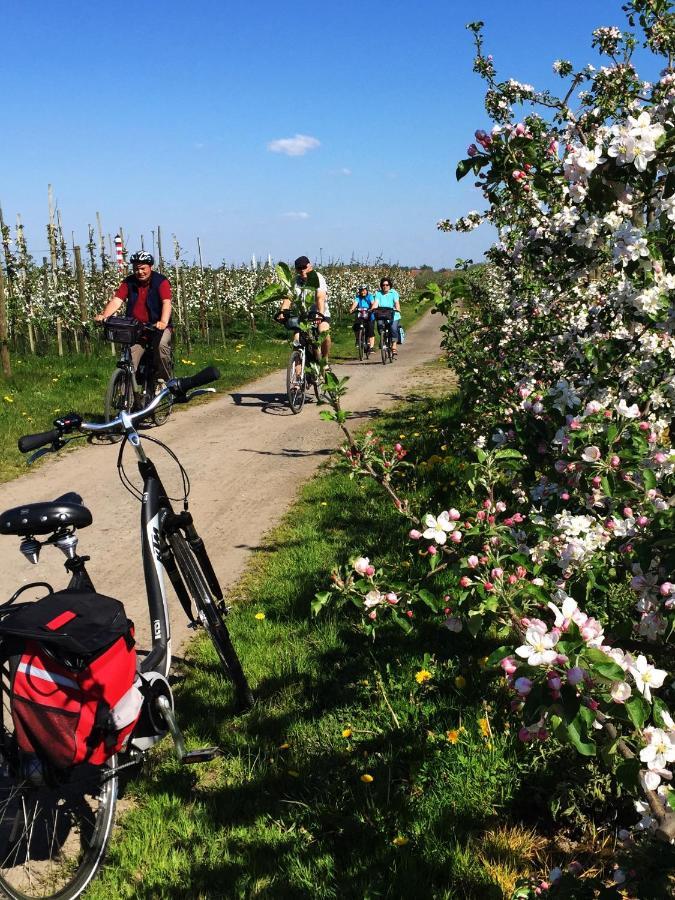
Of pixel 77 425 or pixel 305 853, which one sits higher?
pixel 77 425

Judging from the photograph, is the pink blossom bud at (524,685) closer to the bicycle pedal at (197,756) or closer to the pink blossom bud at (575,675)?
the pink blossom bud at (575,675)

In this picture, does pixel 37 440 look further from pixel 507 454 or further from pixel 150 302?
pixel 150 302

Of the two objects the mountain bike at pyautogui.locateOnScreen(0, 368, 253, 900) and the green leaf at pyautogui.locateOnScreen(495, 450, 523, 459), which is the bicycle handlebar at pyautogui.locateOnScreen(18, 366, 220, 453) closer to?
the mountain bike at pyautogui.locateOnScreen(0, 368, 253, 900)

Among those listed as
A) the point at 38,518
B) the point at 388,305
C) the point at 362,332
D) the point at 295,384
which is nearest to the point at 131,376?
the point at 295,384

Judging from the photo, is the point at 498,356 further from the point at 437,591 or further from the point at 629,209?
the point at 629,209

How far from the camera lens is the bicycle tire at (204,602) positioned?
301cm

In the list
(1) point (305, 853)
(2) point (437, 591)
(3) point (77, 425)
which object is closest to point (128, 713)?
(1) point (305, 853)

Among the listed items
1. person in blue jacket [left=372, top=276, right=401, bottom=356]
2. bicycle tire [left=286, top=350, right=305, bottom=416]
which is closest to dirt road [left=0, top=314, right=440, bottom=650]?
bicycle tire [left=286, top=350, right=305, bottom=416]

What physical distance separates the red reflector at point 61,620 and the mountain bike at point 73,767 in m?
0.11

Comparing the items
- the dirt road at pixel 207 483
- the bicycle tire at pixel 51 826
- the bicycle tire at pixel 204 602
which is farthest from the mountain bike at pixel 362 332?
the bicycle tire at pixel 51 826

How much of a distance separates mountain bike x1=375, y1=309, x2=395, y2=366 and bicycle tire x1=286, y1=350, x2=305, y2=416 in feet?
20.7

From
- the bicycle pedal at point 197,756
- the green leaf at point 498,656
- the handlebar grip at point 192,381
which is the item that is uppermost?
the handlebar grip at point 192,381

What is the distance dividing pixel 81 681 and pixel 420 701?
1665 mm

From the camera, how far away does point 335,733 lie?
3064 millimetres
